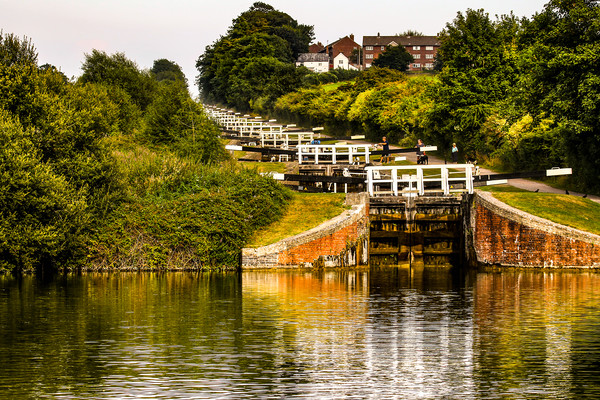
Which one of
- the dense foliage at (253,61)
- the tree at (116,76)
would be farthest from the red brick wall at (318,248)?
the dense foliage at (253,61)

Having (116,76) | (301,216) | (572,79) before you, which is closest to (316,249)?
(301,216)

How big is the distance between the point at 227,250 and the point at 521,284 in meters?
11.0

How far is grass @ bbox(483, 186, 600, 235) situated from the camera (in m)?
32.1

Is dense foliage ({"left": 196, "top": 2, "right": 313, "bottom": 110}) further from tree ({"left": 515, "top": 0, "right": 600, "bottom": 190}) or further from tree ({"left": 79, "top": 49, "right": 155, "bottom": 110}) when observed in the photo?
tree ({"left": 515, "top": 0, "right": 600, "bottom": 190})

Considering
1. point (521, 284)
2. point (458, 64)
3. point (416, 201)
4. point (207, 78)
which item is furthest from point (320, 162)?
point (207, 78)

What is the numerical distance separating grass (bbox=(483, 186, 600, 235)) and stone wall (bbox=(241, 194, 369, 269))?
246 inches

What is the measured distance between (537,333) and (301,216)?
15293 mm

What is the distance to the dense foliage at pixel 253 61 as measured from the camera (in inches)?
4292

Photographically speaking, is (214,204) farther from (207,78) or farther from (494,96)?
(207,78)

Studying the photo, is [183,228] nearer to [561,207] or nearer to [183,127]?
[561,207]

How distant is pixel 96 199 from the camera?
109ft

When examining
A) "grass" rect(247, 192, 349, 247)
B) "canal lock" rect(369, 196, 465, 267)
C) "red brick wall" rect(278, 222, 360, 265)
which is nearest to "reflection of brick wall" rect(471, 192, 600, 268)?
"canal lock" rect(369, 196, 465, 267)

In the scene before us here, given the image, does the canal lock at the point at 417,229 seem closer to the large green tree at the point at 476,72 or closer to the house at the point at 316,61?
the large green tree at the point at 476,72

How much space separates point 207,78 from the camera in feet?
501
